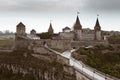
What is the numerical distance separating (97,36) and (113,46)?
975cm

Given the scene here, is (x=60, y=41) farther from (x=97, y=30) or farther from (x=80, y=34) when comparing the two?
(x=97, y=30)

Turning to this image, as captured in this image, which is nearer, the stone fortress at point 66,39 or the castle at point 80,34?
the stone fortress at point 66,39

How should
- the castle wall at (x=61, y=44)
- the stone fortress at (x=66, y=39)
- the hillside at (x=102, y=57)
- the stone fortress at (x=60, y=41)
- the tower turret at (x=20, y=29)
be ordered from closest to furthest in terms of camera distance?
the hillside at (x=102, y=57) → the stone fortress at (x=60, y=41) → the castle wall at (x=61, y=44) → the stone fortress at (x=66, y=39) → the tower turret at (x=20, y=29)

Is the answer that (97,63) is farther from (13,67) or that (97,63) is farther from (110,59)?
(13,67)

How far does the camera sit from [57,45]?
74.1 m

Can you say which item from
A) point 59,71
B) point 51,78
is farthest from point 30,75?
point 59,71

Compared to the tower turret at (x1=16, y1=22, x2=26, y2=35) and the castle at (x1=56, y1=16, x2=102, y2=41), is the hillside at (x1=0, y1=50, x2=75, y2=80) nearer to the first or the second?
the tower turret at (x1=16, y1=22, x2=26, y2=35)

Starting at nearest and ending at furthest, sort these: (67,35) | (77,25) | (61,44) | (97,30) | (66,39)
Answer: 1. (61,44)
2. (66,39)
3. (67,35)
4. (97,30)
5. (77,25)

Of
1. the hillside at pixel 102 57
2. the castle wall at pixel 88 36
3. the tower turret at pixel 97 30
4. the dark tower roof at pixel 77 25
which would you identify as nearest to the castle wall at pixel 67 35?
the dark tower roof at pixel 77 25

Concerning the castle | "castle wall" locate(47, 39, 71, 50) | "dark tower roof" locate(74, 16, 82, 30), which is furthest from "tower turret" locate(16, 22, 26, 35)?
"dark tower roof" locate(74, 16, 82, 30)

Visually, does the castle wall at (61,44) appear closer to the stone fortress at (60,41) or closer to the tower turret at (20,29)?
the stone fortress at (60,41)

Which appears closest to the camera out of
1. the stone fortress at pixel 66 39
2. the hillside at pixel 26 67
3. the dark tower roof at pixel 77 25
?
the hillside at pixel 26 67

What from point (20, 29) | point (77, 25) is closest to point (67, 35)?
point (77, 25)

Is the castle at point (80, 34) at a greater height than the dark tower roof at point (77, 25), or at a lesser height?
lesser
